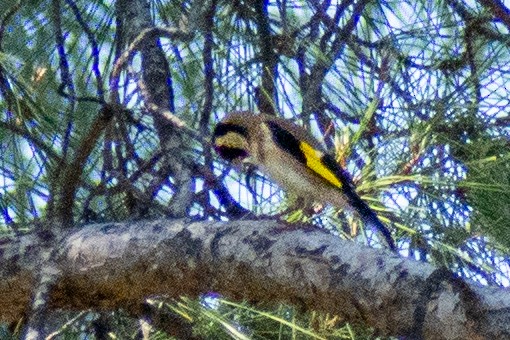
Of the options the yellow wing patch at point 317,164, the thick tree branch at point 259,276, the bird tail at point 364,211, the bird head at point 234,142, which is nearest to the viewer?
the thick tree branch at point 259,276

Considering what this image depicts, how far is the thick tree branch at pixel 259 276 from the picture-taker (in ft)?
4.73

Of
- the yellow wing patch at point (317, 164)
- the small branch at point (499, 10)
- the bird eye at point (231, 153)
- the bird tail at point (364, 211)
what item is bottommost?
the bird tail at point (364, 211)

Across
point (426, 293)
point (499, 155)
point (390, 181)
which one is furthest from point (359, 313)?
point (499, 155)

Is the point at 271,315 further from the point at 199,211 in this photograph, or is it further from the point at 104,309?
the point at 199,211

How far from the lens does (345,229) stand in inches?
84.9

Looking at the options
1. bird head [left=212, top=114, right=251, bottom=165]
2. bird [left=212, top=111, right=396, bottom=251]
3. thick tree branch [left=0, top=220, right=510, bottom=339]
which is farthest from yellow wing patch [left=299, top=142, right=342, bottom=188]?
thick tree branch [left=0, top=220, right=510, bottom=339]

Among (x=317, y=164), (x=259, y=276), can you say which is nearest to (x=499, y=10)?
(x=317, y=164)

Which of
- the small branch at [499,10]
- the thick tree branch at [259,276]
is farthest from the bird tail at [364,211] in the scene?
the small branch at [499,10]

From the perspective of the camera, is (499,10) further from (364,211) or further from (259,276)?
(259,276)

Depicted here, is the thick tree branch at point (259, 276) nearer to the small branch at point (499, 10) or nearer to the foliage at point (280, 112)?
the foliage at point (280, 112)

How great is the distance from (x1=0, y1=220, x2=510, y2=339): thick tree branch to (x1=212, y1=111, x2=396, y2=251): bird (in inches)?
15.1

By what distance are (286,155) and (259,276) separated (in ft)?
2.79

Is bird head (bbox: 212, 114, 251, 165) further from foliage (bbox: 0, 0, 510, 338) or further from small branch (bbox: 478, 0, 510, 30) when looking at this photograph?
small branch (bbox: 478, 0, 510, 30)

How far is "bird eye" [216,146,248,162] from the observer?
259 cm
